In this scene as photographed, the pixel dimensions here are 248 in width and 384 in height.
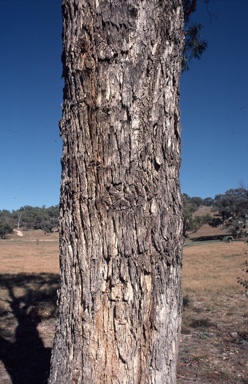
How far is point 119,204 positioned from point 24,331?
24.4ft

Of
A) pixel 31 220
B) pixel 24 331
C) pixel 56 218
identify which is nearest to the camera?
pixel 24 331

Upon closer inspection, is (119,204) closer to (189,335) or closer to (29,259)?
(189,335)

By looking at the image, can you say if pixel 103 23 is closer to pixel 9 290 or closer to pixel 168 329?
pixel 168 329

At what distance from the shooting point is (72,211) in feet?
7.28

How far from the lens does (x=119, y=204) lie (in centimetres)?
212

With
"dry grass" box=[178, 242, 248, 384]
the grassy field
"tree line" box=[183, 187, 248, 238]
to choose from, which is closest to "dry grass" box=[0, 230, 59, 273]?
the grassy field

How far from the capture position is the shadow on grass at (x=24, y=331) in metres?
5.84

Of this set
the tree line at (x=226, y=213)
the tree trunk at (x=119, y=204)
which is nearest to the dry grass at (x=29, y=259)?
the tree line at (x=226, y=213)

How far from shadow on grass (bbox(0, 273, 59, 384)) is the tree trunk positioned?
3.74 meters


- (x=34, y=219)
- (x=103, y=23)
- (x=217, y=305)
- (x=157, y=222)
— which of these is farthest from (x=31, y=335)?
(x=34, y=219)

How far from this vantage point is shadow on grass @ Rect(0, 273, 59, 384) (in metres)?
5.84

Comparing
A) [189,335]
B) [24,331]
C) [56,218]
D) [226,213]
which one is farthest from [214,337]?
[56,218]

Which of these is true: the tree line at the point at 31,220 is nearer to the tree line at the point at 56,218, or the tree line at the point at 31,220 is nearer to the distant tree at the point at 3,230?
the tree line at the point at 56,218

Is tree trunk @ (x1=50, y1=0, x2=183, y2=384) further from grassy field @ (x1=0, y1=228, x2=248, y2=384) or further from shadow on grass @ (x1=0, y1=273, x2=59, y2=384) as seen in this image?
shadow on grass @ (x1=0, y1=273, x2=59, y2=384)
